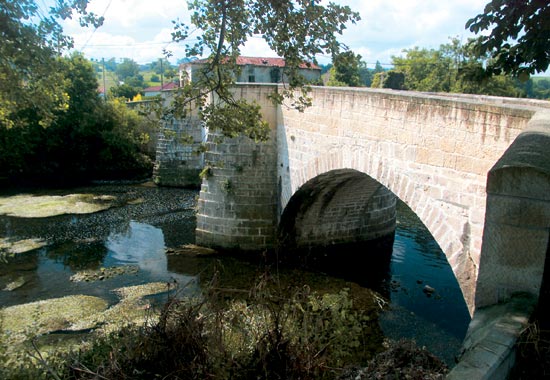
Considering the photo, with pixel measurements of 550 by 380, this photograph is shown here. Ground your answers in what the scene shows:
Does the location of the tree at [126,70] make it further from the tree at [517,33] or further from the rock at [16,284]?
the tree at [517,33]

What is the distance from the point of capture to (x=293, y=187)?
11.8m

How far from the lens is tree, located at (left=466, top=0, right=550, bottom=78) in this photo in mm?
4395

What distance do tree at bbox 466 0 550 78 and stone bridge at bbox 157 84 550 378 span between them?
0.53 metres

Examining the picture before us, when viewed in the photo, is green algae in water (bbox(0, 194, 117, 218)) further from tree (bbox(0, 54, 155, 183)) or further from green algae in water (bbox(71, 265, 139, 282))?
green algae in water (bbox(71, 265, 139, 282))

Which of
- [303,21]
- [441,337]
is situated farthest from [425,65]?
[303,21]

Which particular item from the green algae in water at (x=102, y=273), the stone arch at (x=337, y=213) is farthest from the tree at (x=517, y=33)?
the green algae in water at (x=102, y=273)

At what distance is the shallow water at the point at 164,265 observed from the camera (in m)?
9.70

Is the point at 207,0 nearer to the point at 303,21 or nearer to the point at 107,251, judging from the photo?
the point at 303,21

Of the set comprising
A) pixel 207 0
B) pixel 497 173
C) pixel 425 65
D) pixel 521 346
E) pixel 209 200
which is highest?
pixel 425 65

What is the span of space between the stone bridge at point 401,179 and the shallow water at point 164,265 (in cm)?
140

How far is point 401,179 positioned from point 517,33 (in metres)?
3.05

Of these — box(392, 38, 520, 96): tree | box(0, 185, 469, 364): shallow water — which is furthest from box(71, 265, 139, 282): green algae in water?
box(392, 38, 520, 96): tree

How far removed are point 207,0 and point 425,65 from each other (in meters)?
35.9

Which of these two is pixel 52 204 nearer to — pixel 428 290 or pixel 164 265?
pixel 164 265
